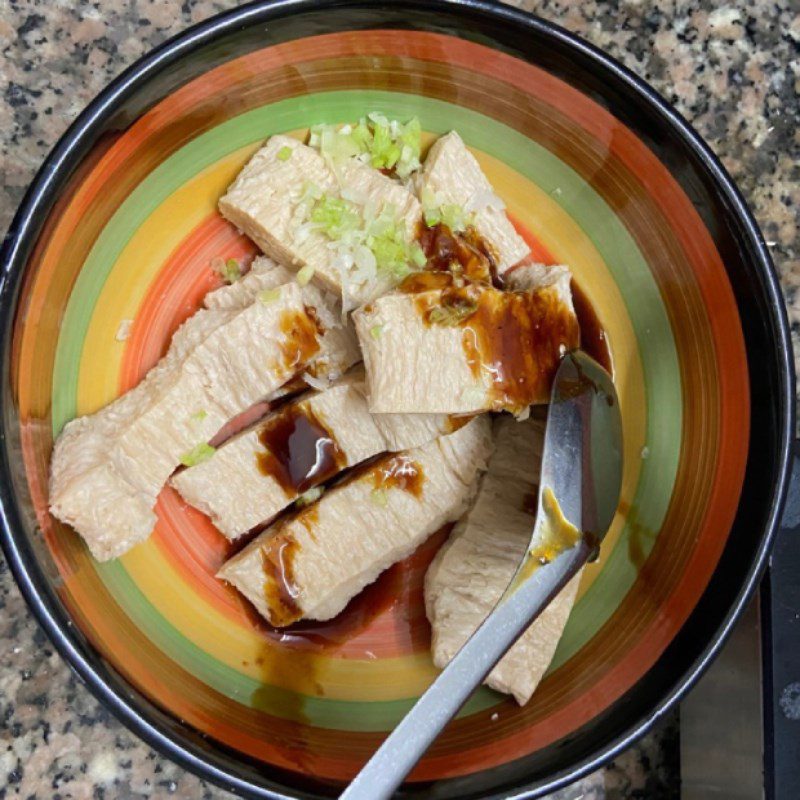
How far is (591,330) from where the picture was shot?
1.97 metres

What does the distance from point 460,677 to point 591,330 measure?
824 millimetres

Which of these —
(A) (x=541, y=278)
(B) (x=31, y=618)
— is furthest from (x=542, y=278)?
(B) (x=31, y=618)

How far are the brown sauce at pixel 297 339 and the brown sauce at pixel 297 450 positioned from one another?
0.10 metres

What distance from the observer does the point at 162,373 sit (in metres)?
1.84

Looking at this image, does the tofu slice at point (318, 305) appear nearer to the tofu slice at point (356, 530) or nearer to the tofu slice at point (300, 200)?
the tofu slice at point (300, 200)

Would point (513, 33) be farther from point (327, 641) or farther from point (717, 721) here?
point (717, 721)

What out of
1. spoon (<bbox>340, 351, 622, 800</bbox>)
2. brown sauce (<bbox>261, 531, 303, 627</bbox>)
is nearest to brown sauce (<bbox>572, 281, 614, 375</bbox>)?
spoon (<bbox>340, 351, 622, 800</bbox>)

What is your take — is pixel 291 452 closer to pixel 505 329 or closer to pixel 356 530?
pixel 356 530

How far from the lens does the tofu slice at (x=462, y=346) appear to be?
175 centimetres

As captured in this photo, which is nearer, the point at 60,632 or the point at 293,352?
the point at 60,632

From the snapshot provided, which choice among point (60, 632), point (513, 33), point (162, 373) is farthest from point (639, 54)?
point (60, 632)

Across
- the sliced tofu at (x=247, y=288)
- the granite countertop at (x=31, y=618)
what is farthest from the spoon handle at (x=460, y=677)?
the sliced tofu at (x=247, y=288)

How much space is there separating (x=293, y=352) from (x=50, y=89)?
79cm

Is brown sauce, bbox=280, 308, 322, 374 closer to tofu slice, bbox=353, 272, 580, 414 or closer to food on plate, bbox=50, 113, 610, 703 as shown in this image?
A: food on plate, bbox=50, 113, 610, 703
